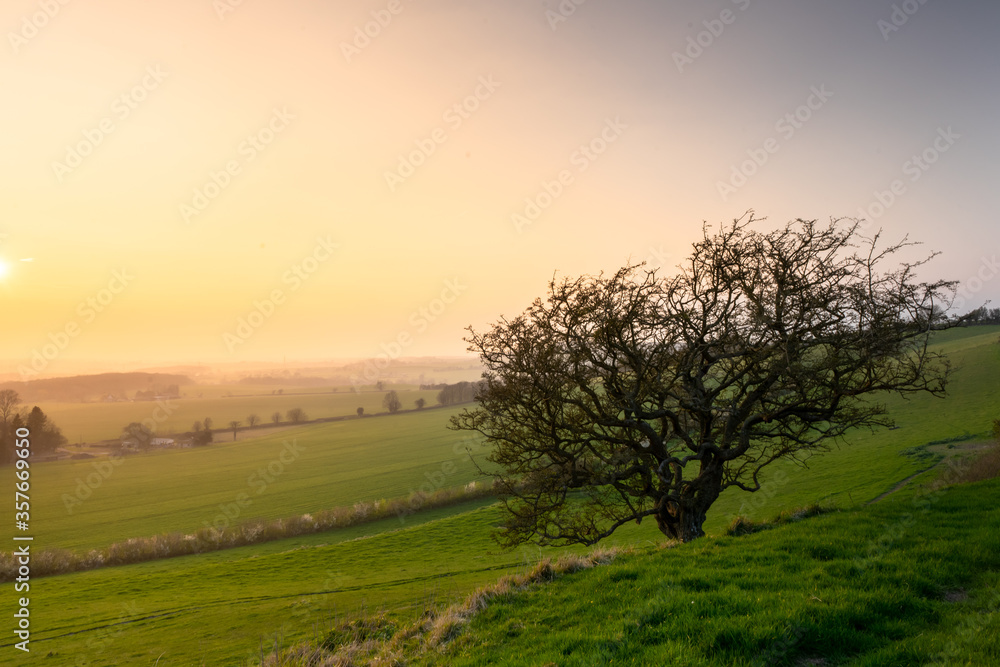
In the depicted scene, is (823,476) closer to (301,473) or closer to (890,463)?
(890,463)

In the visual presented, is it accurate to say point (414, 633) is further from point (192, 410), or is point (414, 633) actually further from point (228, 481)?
point (192, 410)

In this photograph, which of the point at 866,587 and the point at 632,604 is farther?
the point at 632,604

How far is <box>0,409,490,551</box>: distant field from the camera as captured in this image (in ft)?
184

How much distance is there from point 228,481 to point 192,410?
344 ft

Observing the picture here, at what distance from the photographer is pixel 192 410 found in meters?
161

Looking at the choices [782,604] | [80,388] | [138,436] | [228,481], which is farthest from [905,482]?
[80,388]

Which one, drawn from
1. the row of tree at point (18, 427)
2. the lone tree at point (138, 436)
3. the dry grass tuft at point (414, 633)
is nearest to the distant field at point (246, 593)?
the dry grass tuft at point (414, 633)

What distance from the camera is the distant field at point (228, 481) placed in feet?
184

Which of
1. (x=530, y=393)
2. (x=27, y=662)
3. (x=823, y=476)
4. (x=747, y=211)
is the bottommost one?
(x=823, y=476)

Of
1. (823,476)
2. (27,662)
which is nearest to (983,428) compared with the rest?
(823,476)

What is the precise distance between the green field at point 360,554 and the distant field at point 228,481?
46 cm

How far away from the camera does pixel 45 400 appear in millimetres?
161625

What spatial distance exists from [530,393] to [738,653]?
850 centimetres

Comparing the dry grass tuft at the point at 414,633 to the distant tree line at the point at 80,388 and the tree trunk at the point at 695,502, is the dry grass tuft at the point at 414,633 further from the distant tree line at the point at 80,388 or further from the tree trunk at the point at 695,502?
the distant tree line at the point at 80,388
